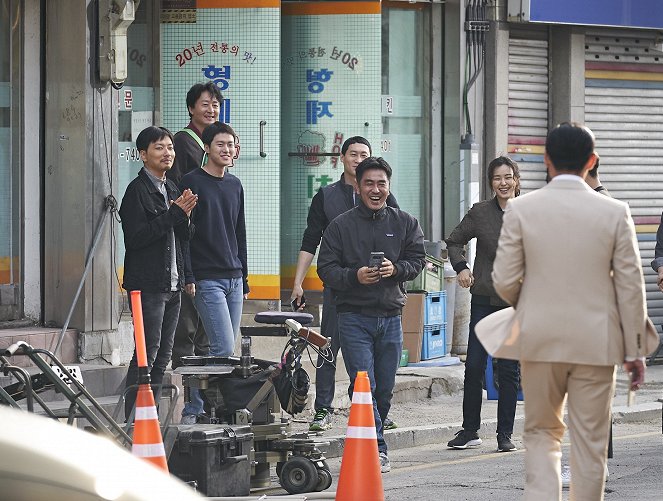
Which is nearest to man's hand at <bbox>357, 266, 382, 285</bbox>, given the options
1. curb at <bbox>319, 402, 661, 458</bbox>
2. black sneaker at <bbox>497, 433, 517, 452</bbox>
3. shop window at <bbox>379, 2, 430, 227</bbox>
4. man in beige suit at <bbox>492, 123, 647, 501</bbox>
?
curb at <bbox>319, 402, 661, 458</bbox>

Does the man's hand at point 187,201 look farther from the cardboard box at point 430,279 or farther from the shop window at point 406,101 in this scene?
the shop window at point 406,101

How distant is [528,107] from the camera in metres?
16.5

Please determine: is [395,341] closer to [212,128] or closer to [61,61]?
[212,128]

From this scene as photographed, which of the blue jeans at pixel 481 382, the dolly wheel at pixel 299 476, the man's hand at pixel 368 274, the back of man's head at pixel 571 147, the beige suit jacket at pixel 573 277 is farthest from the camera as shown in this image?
the blue jeans at pixel 481 382

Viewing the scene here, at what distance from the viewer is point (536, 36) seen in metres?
16.5

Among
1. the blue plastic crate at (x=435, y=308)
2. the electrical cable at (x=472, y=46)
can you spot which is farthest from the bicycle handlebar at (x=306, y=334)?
the electrical cable at (x=472, y=46)

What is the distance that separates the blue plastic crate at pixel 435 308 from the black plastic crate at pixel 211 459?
19.7ft

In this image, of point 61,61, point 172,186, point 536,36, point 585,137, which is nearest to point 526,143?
point 536,36

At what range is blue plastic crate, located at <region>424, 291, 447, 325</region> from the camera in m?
14.1

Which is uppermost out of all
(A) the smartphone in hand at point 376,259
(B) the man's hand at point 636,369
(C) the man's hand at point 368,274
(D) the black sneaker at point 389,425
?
(A) the smartphone in hand at point 376,259

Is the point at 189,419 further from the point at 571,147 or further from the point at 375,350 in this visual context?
the point at 571,147

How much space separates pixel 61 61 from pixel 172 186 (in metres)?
2.40

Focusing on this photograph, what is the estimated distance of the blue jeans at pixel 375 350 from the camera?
9359mm

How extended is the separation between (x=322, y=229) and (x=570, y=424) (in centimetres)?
493
